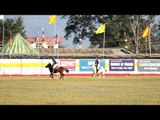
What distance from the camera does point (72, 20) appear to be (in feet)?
338

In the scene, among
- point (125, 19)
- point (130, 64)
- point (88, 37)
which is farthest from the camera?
point (88, 37)

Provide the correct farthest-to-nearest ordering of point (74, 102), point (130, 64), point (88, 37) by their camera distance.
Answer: point (88, 37) → point (130, 64) → point (74, 102)
